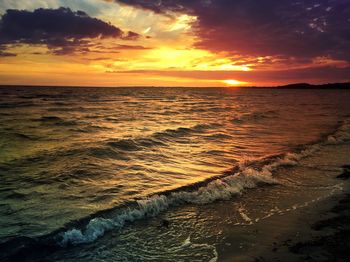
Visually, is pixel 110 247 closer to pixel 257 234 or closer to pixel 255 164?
pixel 257 234

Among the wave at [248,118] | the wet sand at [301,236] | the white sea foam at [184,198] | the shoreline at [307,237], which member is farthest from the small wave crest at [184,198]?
the wave at [248,118]

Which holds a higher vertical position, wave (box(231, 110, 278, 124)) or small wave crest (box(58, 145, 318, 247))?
wave (box(231, 110, 278, 124))

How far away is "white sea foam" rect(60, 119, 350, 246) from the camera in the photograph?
7.39 metres

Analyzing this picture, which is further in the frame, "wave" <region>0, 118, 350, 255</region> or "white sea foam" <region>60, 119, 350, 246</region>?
"white sea foam" <region>60, 119, 350, 246</region>

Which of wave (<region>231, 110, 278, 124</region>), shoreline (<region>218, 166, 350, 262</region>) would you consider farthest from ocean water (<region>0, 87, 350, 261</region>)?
wave (<region>231, 110, 278, 124</region>)

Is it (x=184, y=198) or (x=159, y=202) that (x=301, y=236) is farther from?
(x=159, y=202)

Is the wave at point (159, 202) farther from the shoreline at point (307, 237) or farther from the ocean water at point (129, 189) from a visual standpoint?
the shoreline at point (307, 237)

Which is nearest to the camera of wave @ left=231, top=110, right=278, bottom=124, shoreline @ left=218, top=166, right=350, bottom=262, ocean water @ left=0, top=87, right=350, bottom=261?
shoreline @ left=218, top=166, right=350, bottom=262

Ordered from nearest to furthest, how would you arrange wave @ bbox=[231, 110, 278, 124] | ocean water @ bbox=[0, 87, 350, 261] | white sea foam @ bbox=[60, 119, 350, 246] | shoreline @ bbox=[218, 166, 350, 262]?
shoreline @ bbox=[218, 166, 350, 262] < ocean water @ bbox=[0, 87, 350, 261] < white sea foam @ bbox=[60, 119, 350, 246] < wave @ bbox=[231, 110, 278, 124]

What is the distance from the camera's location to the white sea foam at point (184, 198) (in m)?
7.39

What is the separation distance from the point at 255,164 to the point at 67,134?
13.3 m

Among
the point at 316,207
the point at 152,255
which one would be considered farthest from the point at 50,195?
the point at 316,207

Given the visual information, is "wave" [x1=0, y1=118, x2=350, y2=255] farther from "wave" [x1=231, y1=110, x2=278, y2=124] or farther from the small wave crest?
"wave" [x1=231, y1=110, x2=278, y2=124]

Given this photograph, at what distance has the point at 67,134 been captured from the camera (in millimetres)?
22312
